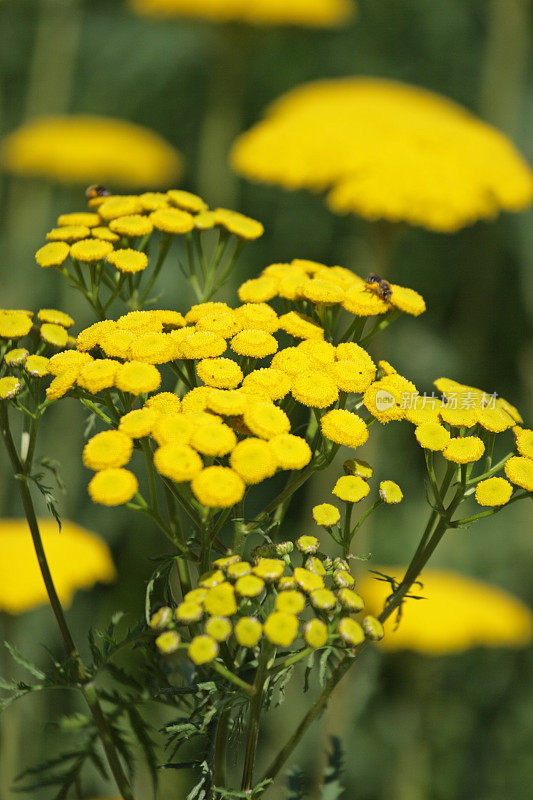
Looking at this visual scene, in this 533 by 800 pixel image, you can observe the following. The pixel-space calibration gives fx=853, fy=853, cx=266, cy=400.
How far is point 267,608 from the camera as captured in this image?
125 centimetres

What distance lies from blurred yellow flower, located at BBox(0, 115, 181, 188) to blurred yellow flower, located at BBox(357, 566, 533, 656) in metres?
2.64

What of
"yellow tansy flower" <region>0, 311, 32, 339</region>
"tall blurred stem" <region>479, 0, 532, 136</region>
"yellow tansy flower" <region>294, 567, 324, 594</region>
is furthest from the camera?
"tall blurred stem" <region>479, 0, 532, 136</region>

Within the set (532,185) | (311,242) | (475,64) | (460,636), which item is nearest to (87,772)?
(460,636)

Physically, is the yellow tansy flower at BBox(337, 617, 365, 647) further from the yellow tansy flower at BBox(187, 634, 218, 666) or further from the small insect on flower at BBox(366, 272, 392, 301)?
the small insect on flower at BBox(366, 272, 392, 301)

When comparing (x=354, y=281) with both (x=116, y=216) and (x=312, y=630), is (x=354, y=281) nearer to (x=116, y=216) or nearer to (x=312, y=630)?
(x=116, y=216)

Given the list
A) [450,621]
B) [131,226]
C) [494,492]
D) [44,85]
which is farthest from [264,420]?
[44,85]

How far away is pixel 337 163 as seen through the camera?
10.4ft

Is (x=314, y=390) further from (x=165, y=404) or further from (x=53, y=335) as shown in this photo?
(x=53, y=335)

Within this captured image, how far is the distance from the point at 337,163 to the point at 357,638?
2348 millimetres

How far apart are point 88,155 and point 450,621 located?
308 cm

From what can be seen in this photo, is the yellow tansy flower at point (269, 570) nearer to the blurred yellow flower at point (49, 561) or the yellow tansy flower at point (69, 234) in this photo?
the yellow tansy flower at point (69, 234)

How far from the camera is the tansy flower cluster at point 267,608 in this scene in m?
1.11

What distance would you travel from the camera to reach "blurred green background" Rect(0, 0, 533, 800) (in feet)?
11.8

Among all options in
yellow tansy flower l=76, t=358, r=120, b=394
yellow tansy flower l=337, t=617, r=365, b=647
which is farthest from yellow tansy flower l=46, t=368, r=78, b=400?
yellow tansy flower l=337, t=617, r=365, b=647
